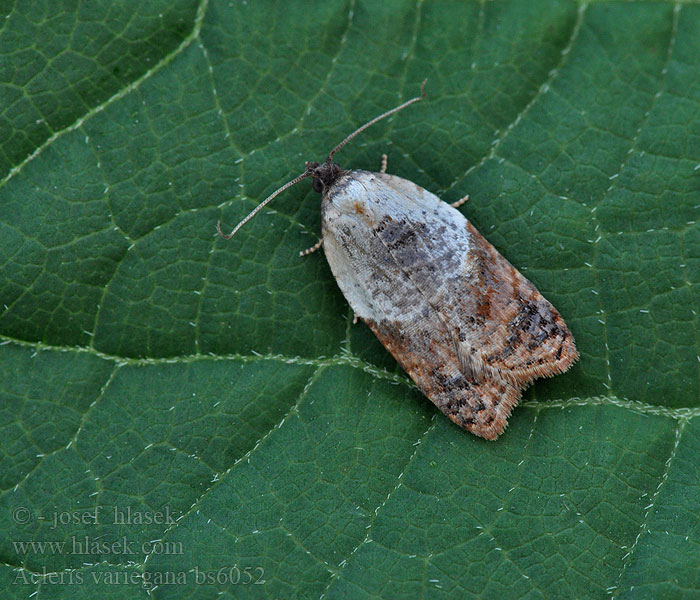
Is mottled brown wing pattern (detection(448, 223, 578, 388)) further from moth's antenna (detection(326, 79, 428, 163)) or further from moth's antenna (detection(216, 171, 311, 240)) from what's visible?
moth's antenna (detection(216, 171, 311, 240))

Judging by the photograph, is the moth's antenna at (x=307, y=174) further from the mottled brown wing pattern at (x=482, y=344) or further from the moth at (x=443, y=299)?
the mottled brown wing pattern at (x=482, y=344)

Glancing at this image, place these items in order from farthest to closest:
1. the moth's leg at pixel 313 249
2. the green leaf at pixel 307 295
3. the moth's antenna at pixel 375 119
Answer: the moth's leg at pixel 313 249 < the moth's antenna at pixel 375 119 < the green leaf at pixel 307 295

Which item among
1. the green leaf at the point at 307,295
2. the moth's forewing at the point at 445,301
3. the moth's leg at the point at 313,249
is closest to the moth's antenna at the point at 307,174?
the green leaf at the point at 307,295

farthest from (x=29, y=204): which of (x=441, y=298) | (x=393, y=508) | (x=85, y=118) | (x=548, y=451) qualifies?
(x=548, y=451)

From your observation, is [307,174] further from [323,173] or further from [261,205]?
[261,205]

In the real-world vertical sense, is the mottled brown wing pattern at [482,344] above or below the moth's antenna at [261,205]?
below

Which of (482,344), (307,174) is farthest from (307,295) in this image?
(482,344)

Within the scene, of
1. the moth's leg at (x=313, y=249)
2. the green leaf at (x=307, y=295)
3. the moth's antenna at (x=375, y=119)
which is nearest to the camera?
the green leaf at (x=307, y=295)
